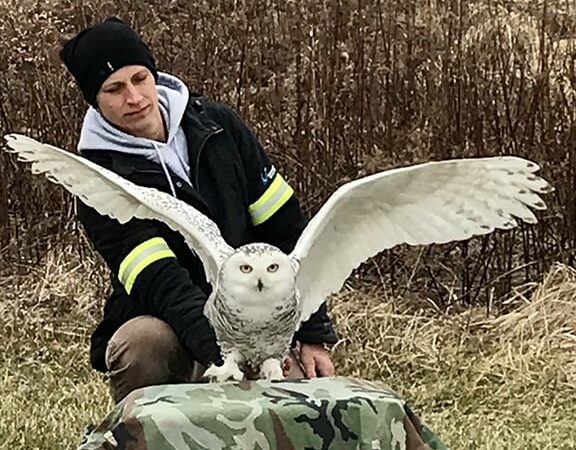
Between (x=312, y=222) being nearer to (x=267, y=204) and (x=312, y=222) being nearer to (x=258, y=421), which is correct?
(x=267, y=204)

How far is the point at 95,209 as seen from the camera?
267 cm

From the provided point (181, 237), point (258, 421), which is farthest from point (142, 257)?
point (258, 421)

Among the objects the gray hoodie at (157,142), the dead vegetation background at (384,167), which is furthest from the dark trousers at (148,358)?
the dead vegetation background at (384,167)

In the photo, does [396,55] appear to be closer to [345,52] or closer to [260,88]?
[345,52]

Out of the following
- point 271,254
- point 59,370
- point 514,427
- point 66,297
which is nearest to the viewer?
point 271,254

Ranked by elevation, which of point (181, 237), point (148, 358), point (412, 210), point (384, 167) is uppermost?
point (412, 210)

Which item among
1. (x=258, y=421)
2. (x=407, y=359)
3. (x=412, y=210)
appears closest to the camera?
(x=258, y=421)

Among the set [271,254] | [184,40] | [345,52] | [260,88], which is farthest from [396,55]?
[271,254]

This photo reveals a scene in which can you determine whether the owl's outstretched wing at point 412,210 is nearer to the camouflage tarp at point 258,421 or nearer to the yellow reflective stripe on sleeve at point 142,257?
the yellow reflective stripe on sleeve at point 142,257

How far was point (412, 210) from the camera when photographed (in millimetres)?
2594

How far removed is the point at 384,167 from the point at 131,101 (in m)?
2.28

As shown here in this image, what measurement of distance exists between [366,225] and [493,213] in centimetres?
29

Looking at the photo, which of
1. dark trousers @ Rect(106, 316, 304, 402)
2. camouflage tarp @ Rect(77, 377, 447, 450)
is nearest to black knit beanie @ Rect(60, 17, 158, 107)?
dark trousers @ Rect(106, 316, 304, 402)

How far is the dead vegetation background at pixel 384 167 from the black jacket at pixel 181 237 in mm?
1134
